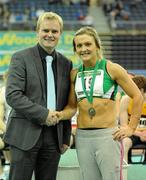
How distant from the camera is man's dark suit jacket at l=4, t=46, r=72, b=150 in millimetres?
2545

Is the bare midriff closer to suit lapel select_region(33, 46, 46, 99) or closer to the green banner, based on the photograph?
suit lapel select_region(33, 46, 46, 99)

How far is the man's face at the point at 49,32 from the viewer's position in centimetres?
261

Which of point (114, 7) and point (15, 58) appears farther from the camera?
point (114, 7)

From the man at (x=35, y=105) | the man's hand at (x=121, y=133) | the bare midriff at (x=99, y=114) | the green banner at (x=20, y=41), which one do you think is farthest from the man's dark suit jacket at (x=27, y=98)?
the green banner at (x=20, y=41)

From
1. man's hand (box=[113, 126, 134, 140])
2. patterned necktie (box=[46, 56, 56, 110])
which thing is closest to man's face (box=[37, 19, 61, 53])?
patterned necktie (box=[46, 56, 56, 110])

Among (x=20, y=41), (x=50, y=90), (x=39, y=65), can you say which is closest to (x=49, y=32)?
(x=39, y=65)

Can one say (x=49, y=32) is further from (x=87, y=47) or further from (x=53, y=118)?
(x=53, y=118)

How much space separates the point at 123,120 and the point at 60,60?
1612 mm

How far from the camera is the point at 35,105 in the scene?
8.37 ft

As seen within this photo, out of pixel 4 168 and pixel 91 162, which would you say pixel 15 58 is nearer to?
pixel 91 162

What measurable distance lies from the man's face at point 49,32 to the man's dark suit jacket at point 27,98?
3.5 inches

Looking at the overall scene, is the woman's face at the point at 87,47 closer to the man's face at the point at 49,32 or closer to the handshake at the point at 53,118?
the man's face at the point at 49,32

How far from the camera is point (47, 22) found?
Result: 2609 millimetres

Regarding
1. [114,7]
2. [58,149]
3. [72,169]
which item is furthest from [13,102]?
[114,7]
